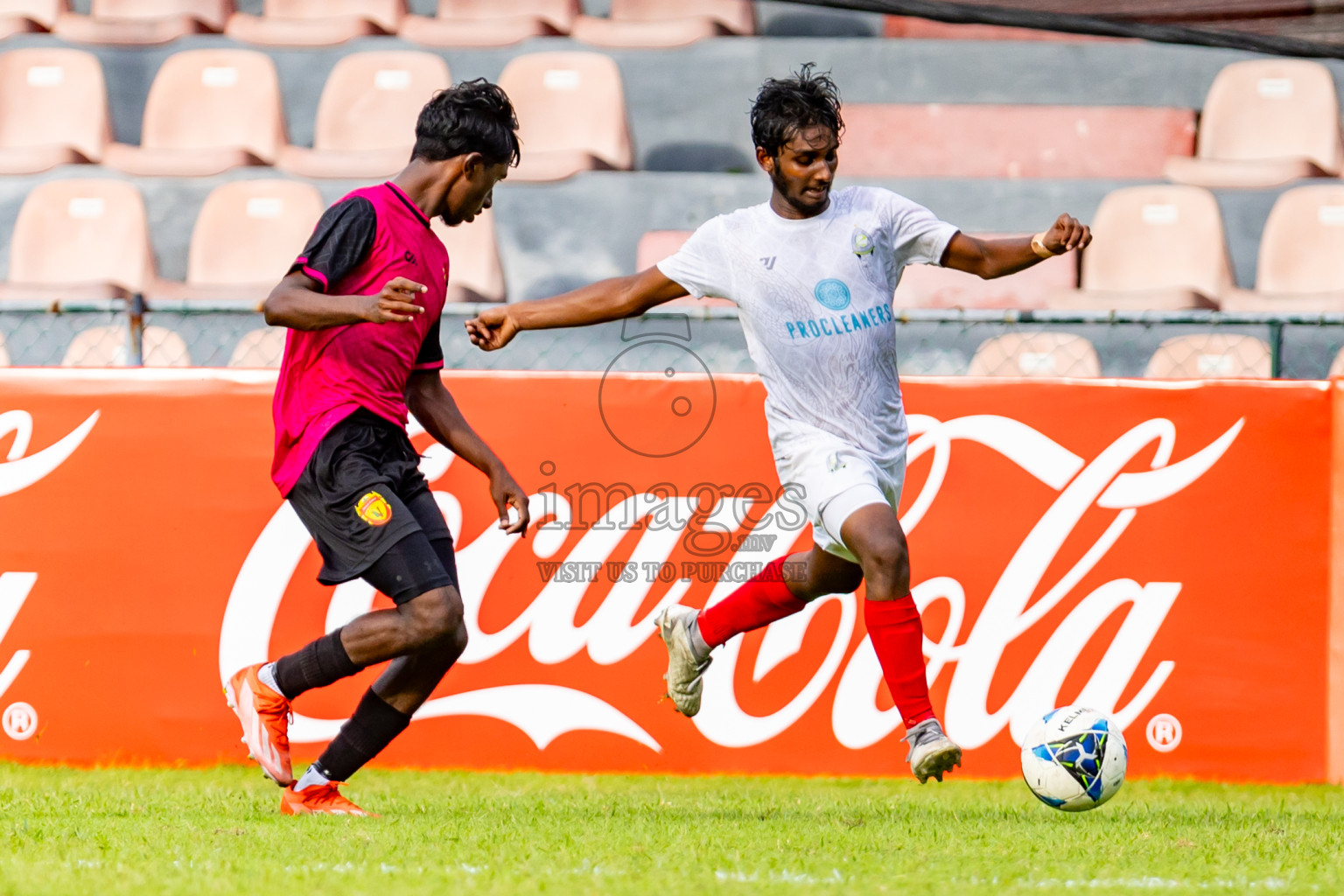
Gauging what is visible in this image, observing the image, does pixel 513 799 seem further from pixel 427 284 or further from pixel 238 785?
pixel 427 284

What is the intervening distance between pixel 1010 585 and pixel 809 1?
20.9 ft

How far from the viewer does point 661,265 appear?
15.0ft

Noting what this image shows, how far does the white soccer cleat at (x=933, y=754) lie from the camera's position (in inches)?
156

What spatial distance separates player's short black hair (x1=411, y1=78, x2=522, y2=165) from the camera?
14.1 ft

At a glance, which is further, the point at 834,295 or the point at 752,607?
the point at 752,607

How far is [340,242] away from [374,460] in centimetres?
63

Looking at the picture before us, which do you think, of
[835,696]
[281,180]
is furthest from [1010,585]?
[281,180]

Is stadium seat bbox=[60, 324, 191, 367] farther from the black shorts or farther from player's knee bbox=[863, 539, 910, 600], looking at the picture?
player's knee bbox=[863, 539, 910, 600]

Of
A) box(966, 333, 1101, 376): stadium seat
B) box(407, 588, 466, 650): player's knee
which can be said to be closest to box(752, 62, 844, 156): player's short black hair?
box(407, 588, 466, 650): player's knee

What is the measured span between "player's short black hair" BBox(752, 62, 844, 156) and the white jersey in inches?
10.5

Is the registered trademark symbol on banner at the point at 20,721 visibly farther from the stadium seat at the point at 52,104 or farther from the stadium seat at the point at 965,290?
the stadium seat at the point at 52,104

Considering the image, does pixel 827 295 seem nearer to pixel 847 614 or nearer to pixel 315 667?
pixel 847 614

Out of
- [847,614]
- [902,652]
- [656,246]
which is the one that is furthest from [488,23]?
[902,652]

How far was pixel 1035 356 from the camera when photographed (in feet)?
23.3
